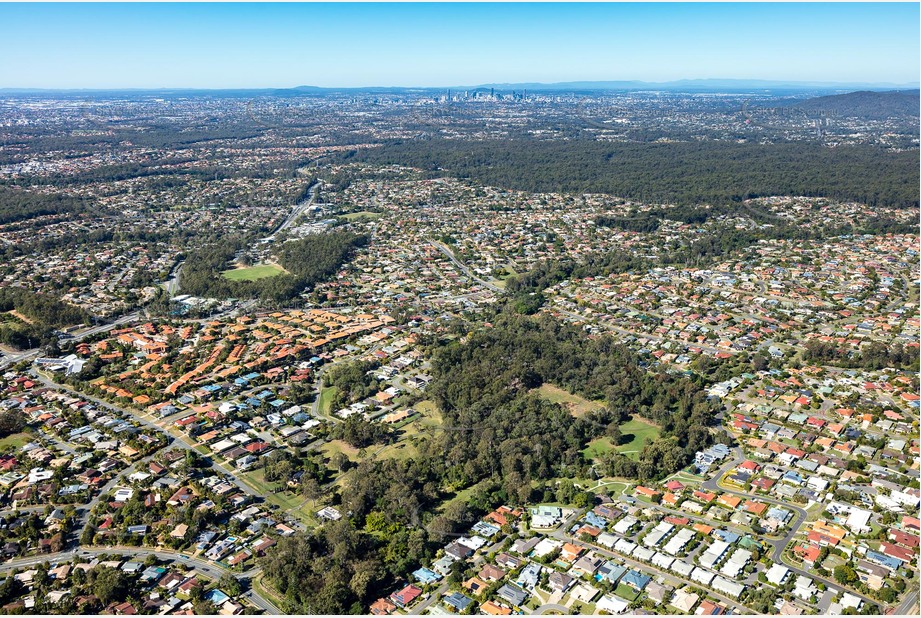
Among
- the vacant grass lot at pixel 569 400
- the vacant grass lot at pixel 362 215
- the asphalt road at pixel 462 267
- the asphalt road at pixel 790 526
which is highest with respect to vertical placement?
the vacant grass lot at pixel 362 215

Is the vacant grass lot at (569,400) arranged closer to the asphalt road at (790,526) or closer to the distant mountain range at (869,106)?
the asphalt road at (790,526)

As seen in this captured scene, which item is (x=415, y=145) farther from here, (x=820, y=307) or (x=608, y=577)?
(x=608, y=577)

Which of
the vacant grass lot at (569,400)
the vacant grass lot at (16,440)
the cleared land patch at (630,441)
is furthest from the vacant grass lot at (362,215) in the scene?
the cleared land patch at (630,441)

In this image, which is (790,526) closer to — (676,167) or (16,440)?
(16,440)

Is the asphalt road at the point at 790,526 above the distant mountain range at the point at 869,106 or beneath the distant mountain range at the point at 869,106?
beneath

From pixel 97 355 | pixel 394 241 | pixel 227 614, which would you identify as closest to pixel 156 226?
pixel 394 241

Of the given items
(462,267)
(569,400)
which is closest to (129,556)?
(569,400)

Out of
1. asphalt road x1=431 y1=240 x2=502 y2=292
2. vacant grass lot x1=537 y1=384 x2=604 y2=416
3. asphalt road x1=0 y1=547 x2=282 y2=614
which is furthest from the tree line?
asphalt road x1=0 y1=547 x2=282 y2=614
